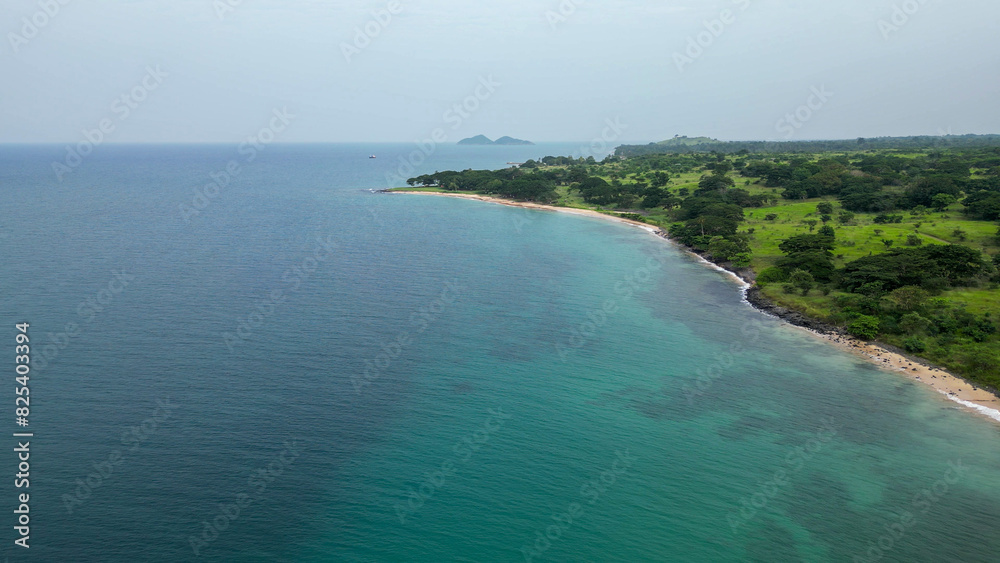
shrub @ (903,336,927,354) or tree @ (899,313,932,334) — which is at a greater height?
tree @ (899,313,932,334)

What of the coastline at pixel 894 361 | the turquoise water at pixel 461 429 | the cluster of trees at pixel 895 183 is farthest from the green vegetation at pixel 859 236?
the turquoise water at pixel 461 429

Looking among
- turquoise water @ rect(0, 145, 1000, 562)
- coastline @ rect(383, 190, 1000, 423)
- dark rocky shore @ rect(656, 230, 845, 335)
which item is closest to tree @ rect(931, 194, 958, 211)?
dark rocky shore @ rect(656, 230, 845, 335)

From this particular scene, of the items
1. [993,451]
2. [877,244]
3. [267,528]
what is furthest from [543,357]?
[877,244]

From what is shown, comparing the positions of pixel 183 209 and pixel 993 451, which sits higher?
pixel 183 209

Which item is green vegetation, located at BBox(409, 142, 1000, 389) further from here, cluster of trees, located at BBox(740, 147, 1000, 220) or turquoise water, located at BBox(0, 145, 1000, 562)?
turquoise water, located at BBox(0, 145, 1000, 562)

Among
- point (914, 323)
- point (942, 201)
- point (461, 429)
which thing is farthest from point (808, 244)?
point (461, 429)

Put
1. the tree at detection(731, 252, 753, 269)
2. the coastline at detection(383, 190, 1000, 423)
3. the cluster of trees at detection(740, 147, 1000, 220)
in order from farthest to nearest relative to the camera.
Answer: the cluster of trees at detection(740, 147, 1000, 220)
the tree at detection(731, 252, 753, 269)
the coastline at detection(383, 190, 1000, 423)

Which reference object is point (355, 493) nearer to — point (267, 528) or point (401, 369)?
point (267, 528)
